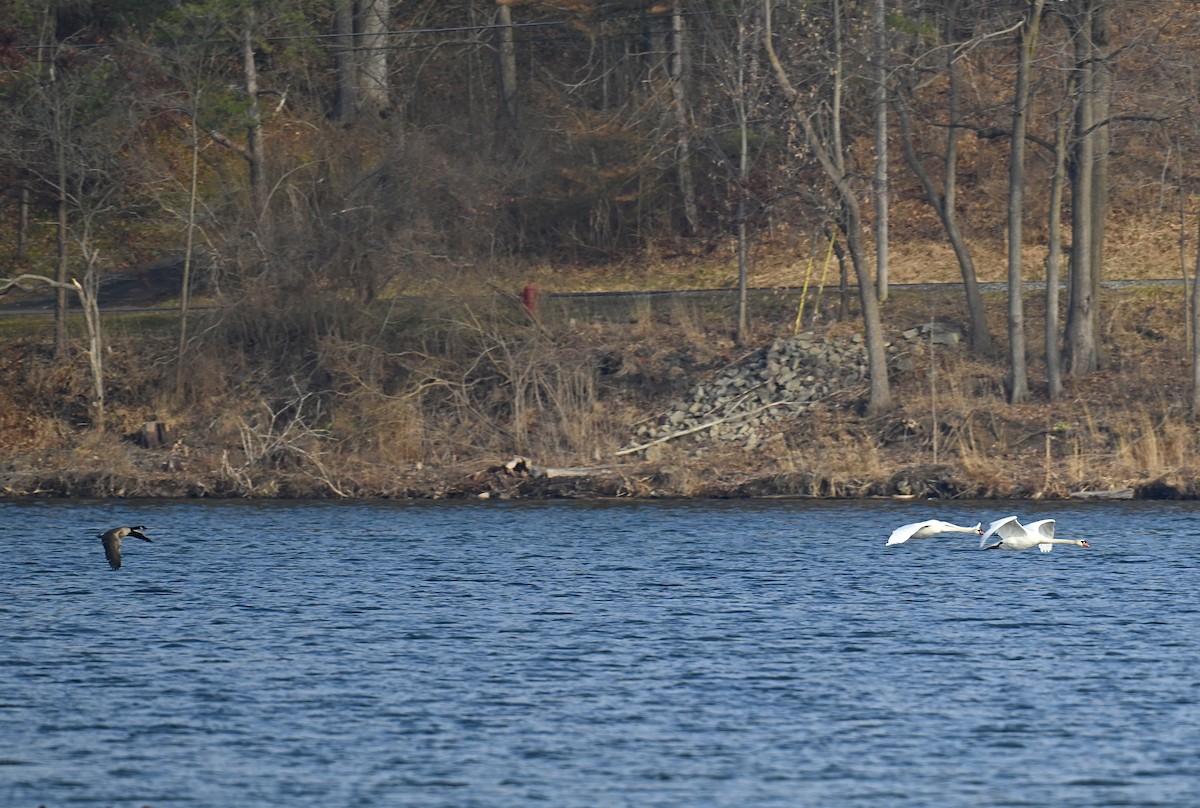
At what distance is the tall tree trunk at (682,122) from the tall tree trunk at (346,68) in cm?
962

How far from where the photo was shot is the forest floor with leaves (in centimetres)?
3300

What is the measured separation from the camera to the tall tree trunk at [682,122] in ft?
146

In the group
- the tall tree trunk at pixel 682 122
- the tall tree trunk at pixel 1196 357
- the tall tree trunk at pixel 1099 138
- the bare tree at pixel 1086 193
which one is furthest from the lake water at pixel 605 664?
the tall tree trunk at pixel 682 122

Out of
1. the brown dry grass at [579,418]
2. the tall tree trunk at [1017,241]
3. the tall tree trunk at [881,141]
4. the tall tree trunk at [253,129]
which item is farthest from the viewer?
the tall tree trunk at [253,129]

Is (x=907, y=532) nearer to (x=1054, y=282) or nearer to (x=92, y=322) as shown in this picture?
(x=1054, y=282)

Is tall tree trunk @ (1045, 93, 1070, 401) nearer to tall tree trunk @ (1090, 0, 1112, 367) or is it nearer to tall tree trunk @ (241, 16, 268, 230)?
tall tree trunk @ (1090, 0, 1112, 367)

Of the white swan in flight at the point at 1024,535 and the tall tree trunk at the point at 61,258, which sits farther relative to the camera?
the tall tree trunk at the point at 61,258

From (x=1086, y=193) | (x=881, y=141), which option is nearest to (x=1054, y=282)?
(x=1086, y=193)

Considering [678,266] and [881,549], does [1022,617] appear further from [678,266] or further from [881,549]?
[678,266]

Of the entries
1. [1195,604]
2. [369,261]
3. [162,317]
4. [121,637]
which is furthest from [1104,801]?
[162,317]

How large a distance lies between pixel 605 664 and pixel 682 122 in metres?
28.4

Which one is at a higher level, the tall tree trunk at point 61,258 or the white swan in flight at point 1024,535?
the tall tree trunk at point 61,258

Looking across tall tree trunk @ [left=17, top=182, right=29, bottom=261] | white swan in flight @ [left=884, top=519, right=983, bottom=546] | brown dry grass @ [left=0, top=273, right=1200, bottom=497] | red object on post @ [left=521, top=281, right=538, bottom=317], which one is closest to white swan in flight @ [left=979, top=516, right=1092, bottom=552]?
white swan in flight @ [left=884, top=519, right=983, bottom=546]

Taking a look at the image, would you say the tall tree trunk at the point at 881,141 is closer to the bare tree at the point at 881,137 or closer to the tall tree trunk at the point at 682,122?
the bare tree at the point at 881,137
